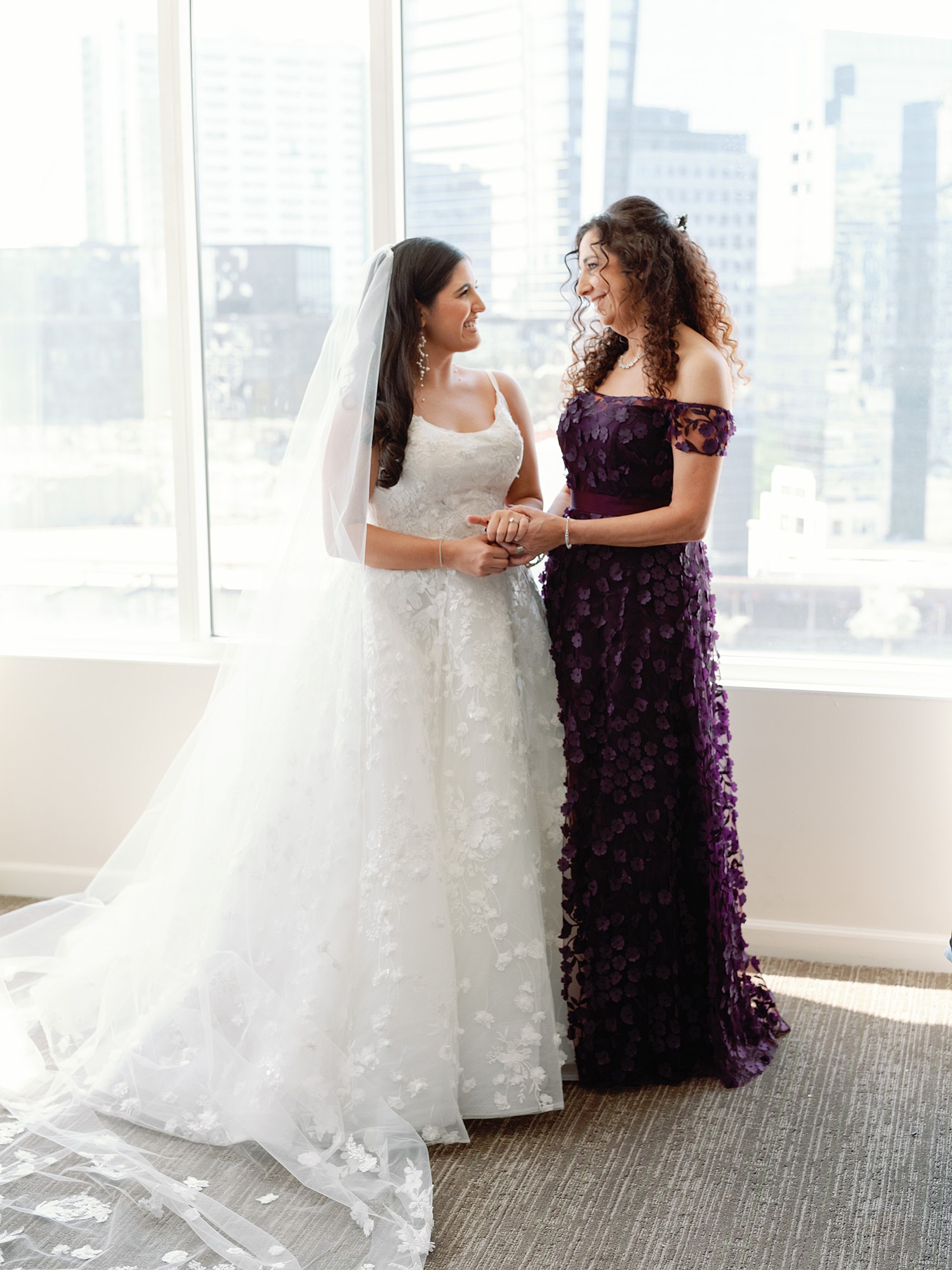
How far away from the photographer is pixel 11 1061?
9.09ft

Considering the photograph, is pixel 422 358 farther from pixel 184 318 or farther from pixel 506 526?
pixel 184 318

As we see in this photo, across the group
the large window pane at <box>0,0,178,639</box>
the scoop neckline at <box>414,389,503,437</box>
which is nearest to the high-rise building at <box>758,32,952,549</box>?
the scoop neckline at <box>414,389,503,437</box>

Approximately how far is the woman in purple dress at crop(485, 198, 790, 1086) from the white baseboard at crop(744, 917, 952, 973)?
686mm

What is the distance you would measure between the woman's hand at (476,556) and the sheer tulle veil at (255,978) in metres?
0.19

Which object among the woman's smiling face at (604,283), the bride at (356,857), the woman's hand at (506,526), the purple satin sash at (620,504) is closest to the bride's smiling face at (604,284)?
the woman's smiling face at (604,283)

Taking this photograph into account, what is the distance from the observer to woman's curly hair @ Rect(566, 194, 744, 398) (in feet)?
8.64

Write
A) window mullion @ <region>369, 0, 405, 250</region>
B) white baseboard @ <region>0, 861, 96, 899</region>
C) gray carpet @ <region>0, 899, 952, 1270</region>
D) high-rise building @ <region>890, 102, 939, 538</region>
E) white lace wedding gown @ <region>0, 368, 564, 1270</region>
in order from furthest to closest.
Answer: white baseboard @ <region>0, 861, 96, 899</region> → window mullion @ <region>369, 0, 405, 250</region> → high-rise building @ <region>890, 102, 939, 538</region> → white lace wedding gown @ <region>0, 368, 564, 1270</region> → gray carpet @ <region>0, 899, 952, 1270</region>

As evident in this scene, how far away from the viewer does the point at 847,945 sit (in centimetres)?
337

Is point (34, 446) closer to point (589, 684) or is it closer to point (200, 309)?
point (200, 309)

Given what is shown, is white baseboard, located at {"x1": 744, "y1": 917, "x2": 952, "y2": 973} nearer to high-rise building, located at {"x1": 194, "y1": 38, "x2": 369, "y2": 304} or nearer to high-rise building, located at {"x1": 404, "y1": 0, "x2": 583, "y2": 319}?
high-rise building, located at {"x1": 404, "y1": 0, "x2": 583, "y2": 319}

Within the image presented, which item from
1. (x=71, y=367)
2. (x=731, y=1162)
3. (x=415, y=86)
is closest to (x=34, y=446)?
(x=71, y=367)

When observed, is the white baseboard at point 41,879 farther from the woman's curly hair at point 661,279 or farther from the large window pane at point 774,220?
the woman's curly hair at point 661,279

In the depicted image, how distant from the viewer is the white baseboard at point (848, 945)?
3.31 m

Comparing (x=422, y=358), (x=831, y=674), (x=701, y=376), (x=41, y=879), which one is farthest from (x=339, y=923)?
(x=41, y=879)
